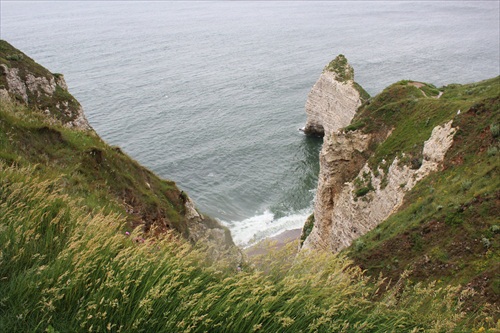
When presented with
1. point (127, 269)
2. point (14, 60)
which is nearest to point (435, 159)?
point (127, 269)

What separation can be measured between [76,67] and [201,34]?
72736 mm

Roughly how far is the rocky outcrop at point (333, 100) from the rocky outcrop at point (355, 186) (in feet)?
96.1

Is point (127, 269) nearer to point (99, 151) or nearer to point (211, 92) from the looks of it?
point (99, 151)

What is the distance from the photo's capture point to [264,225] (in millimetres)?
50469

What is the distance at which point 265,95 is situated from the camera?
8981 cm

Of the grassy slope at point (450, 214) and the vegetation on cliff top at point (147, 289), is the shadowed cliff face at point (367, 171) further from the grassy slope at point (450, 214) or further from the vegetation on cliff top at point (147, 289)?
the vegetation on cliff top at point (147, 289)

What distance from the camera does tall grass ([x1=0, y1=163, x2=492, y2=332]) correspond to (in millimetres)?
5473

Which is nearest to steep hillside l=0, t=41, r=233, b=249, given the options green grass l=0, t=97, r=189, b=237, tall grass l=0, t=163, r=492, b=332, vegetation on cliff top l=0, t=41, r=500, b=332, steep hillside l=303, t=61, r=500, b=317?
green grass l=0, t=97, r=189, b=237

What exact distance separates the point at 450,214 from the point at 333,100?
5346 centimetres

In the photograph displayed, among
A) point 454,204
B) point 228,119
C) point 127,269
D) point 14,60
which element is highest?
point 14,60

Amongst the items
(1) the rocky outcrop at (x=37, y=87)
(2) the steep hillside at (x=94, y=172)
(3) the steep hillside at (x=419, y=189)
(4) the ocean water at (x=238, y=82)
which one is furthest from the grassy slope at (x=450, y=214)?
(1) the rocky outcrop at (x=37, y=87)

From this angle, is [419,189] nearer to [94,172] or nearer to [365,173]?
[365,173]

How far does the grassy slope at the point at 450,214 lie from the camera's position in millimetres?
15530

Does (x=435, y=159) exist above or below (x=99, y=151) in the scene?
below
